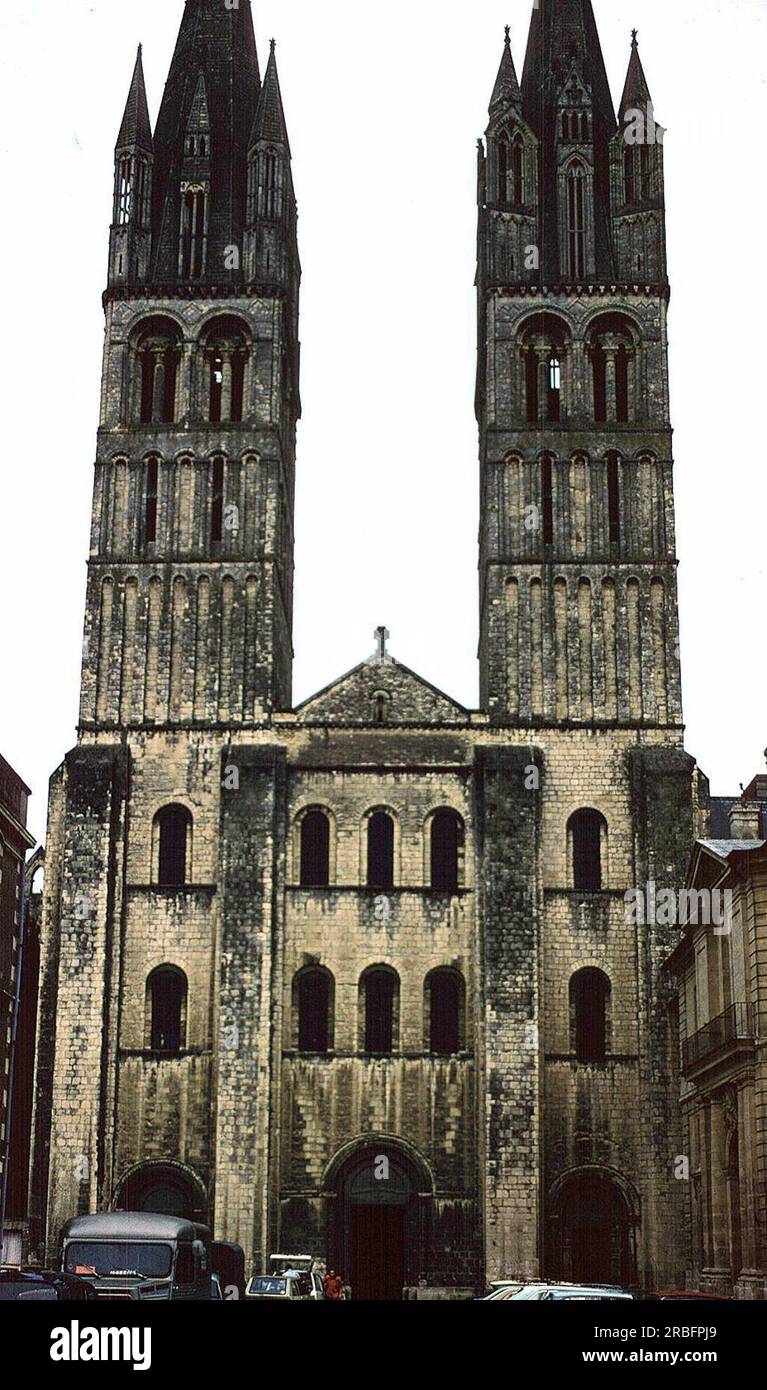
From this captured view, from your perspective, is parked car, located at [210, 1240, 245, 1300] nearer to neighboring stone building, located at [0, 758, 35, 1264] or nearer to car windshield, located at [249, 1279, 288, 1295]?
car windshield, located at [249, 1279, 288, 1295]

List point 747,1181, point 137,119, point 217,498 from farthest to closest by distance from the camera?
1. point 137,119
2. point 217,498
3. point 747,1181

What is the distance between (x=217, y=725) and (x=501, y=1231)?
14.5 m

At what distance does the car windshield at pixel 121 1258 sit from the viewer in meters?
27.0

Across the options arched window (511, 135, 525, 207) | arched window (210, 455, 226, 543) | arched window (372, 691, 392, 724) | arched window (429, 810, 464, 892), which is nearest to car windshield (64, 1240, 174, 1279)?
arched window (429, 810, 464, 892)

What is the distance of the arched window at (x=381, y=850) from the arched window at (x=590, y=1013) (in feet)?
17.7

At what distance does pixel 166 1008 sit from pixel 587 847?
450 inches

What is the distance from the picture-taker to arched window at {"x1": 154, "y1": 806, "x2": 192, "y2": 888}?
45.0 metres

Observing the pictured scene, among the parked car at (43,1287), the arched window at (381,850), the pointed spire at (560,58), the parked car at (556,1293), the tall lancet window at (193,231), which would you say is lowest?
the parked car at (556,1293)

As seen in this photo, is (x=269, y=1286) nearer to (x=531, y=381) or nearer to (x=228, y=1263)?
(x=228, y=1263)

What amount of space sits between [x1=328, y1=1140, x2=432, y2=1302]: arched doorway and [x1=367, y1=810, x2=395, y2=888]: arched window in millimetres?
6544

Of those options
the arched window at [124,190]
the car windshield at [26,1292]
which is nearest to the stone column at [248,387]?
the arched window at [124,190]

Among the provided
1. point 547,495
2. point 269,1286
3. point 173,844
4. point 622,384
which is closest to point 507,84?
point 622,384

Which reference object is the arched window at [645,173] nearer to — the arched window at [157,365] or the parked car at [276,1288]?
the arched window at [157,365]

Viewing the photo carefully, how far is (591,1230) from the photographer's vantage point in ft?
139
